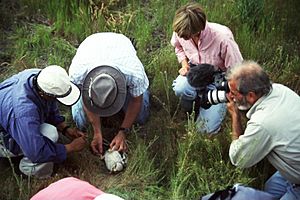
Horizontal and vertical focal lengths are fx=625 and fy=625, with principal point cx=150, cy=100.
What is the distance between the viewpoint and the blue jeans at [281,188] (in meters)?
3.84

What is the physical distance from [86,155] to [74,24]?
1.59 m

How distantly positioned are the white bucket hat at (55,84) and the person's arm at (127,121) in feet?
1.60

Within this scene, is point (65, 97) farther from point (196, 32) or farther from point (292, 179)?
point (292, 179)

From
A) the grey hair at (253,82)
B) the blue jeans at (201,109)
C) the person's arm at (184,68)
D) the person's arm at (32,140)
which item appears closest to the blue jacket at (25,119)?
the person's arm at (32,140)

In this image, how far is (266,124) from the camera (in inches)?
141

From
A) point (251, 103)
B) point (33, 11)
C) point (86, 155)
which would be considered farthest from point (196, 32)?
point (33, 11)

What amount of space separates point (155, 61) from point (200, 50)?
0.64 metres

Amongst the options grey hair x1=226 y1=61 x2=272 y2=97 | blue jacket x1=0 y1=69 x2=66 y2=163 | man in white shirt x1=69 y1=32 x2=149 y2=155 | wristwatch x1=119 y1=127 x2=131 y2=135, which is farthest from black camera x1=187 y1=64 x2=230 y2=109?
blue jacket x1=0 y1=69 x2=66 y2=163

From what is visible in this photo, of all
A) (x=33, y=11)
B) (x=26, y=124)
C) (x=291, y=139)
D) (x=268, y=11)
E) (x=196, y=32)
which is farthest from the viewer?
(x=33, y=11)

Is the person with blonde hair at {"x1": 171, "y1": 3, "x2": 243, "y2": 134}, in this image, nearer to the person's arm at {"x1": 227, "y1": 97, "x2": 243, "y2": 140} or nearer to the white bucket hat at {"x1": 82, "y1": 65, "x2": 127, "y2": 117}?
the person's arm at {"x1": 227, "y1": 97, "x2": 243, "y2": 140}

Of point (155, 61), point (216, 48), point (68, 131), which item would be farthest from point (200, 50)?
point (68, 131)

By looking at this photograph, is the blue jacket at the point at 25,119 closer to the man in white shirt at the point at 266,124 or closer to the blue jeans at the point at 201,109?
the blue jeans at the point at 201,109

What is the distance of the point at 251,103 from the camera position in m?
3.75

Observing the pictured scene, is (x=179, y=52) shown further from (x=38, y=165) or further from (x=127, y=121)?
(x=38, y=165)
